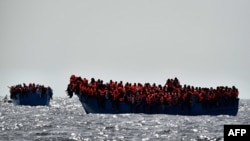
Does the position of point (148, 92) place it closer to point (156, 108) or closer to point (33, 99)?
point (156, 108)

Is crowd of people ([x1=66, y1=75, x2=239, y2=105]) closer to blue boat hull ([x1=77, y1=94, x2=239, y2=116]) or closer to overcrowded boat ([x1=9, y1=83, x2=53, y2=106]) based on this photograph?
blue boat hull ([x1=77, y1=94, x2=239, y2=116])

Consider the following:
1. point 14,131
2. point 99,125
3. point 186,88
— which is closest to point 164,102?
point 186,88

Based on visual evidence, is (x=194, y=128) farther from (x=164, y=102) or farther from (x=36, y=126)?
(x=164, y=102)

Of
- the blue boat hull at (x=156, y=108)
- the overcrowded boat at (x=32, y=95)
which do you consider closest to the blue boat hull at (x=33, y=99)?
the overcrowded boat at (x=32, y=95)

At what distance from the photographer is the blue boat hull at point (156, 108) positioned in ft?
210

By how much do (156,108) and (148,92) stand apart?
1.60 metres

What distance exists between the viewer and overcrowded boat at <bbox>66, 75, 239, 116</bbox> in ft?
209

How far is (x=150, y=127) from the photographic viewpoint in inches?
1761

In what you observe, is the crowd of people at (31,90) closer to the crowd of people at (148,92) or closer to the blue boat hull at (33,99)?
the blue boat hull at (33,99)

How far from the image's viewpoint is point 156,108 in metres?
65.1

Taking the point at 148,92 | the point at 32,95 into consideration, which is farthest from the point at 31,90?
the point at 148,92

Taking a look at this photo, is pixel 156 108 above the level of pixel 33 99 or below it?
below

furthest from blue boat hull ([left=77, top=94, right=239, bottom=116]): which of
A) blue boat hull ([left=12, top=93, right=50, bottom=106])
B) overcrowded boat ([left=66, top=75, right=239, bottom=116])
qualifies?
blue boat hull ([left=12, top=93, right=50, bottom=106])

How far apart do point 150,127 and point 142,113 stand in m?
21.1
